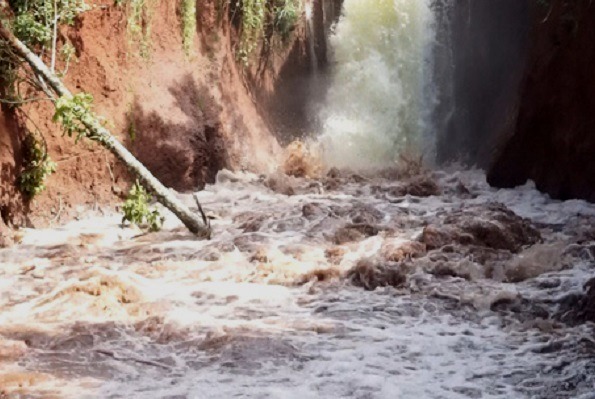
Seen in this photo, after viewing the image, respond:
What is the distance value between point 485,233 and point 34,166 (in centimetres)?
423

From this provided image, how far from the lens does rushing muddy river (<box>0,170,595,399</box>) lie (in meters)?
3.59

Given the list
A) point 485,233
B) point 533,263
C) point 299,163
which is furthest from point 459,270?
point 299,163

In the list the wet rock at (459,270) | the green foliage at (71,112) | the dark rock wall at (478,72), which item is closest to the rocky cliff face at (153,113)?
the green foliage at (71,112)

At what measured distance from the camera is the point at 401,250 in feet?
20.3

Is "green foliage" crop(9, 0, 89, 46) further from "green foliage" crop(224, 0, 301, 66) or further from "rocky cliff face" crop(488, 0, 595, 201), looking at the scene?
"rocky cliff face" crop(488, 0, 595, 201)

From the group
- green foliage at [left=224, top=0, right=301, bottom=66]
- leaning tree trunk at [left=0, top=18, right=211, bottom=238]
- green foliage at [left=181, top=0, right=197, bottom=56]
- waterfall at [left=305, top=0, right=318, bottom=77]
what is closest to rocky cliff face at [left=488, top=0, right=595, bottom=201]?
green foliage at [left=224, top=0, right=301, bottom=66]

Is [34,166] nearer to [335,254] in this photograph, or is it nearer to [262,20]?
[335,254]

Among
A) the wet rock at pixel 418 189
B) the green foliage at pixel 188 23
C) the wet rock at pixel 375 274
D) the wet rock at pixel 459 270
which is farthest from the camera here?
the green foliage at pixel 188 23

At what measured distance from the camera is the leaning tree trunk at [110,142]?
6812 millimetres

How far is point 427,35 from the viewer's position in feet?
48.3

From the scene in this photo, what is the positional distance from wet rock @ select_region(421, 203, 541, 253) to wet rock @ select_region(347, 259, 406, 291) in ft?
2.71

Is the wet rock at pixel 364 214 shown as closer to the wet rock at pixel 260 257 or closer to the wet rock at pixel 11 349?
the wet rock at pixel 260 257

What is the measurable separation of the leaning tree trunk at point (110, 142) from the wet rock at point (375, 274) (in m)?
1.99

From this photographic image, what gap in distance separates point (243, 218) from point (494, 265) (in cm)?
310
